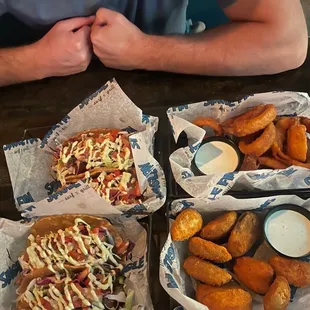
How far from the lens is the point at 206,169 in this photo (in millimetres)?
1094

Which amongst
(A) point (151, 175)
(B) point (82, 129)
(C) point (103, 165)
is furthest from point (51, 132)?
(A) point (151, 175)

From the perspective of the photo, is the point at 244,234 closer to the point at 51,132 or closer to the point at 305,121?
the point at 305,121

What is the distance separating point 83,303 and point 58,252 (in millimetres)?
116

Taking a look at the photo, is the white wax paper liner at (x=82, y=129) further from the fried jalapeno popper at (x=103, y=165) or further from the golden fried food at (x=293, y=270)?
the golden fried food at (x=293, y=270)

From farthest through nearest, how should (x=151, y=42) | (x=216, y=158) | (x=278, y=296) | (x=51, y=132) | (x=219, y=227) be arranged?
(x=151, y=42)
(x=51, y=132)
(x=216, y=158)
(x=219, y=227)
(x=278, y=296)

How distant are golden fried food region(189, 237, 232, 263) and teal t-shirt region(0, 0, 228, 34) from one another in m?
0.67

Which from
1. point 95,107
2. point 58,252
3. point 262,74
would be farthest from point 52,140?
point 262,74

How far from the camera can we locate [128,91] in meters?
1.28

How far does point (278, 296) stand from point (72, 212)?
438mm

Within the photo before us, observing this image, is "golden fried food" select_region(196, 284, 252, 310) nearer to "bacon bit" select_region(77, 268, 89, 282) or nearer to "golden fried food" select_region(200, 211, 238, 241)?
"golden fried food" select_region(200, 211, 238, 241)

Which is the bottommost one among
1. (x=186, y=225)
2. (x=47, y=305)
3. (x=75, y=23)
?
(x=47, y=305)

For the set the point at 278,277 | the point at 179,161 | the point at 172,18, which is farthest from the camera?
the point at 172,18

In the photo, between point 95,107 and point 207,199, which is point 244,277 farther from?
point 95,107

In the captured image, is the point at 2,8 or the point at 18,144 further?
the point at 2,8
